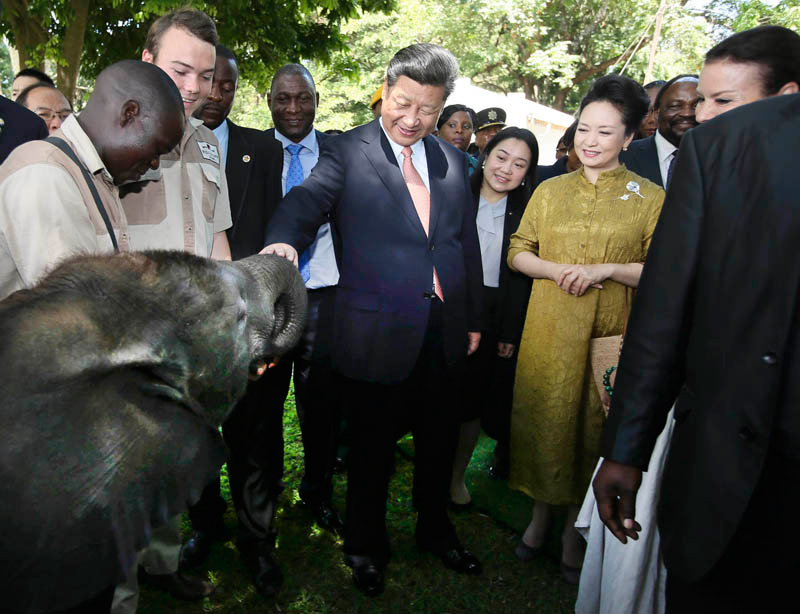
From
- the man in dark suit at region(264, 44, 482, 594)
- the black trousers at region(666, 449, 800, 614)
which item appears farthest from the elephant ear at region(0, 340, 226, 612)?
the man in dark suit at region(264, 44, 482, 594)

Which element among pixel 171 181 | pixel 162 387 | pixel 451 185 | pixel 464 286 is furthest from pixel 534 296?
pixel 162 387

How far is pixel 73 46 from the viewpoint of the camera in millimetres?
10688

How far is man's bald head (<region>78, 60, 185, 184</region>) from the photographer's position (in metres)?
1.89

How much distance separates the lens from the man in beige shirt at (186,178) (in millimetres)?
2482

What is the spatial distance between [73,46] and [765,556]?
1255cm

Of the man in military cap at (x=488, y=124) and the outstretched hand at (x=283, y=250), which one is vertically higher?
the man in military cap at (x=488, y=124)

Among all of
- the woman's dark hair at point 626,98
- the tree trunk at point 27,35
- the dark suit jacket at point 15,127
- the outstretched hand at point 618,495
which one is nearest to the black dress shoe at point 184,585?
the outstretched hand at point 618,495

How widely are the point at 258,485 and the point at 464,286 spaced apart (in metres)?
1.58

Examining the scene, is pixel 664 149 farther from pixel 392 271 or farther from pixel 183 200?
pixel 183 200

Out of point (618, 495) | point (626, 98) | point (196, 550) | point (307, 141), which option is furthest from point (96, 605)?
point (307, 141)

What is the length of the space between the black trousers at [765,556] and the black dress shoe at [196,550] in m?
2.80

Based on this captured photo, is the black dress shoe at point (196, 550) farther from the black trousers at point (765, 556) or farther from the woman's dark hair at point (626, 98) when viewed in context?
the woman's dark hair at point (626, 98)

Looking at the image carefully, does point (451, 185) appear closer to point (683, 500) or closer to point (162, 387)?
point (683, 500)

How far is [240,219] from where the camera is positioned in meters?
3.58
